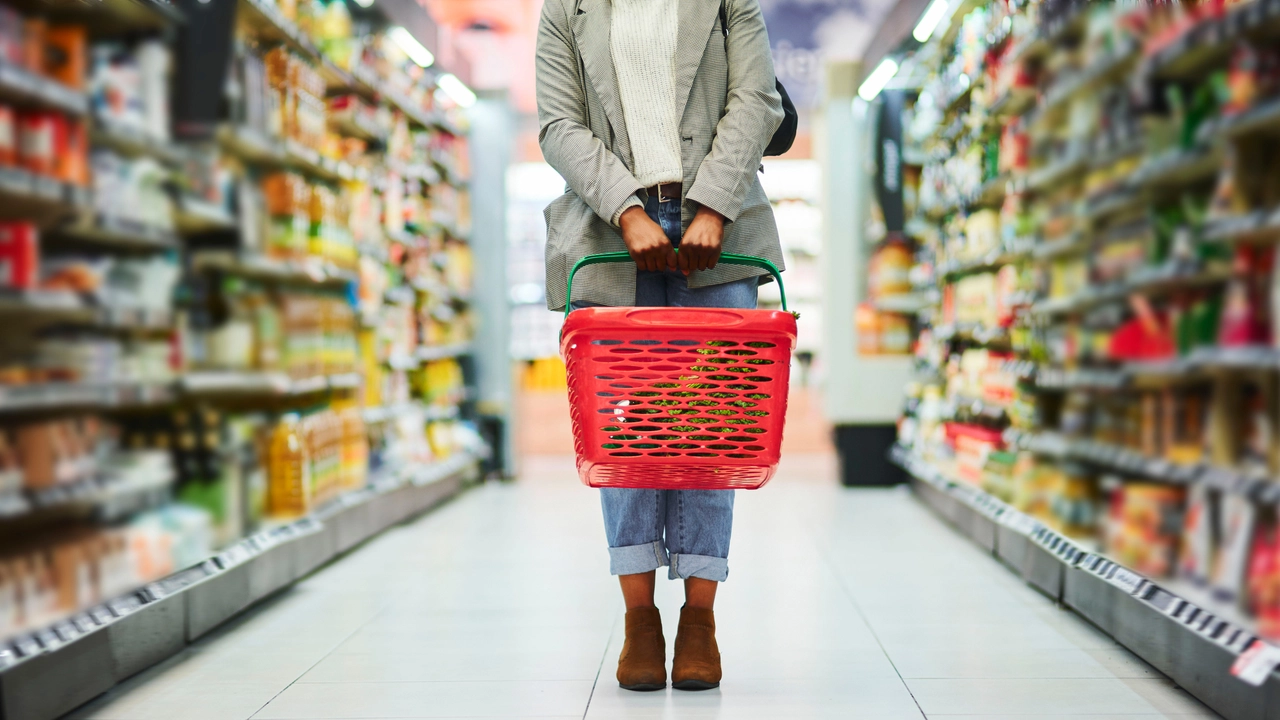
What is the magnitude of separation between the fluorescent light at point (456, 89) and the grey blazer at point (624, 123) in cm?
373

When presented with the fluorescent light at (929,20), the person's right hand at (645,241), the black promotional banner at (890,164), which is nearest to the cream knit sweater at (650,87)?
the person's right hand at (645,241)

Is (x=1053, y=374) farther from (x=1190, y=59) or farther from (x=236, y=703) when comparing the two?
(x=236, y=703)

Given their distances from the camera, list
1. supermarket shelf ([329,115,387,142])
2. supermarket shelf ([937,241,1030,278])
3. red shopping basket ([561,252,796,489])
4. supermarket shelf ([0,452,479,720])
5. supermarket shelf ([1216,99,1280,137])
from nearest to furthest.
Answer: supermarket shelf ([1216,99,1280,137]) → red shopping basket ([561,252,796,489]) → supermarket shelf ([0,452,479,720]) → supermarket shelf ([937,241,1030,278]) → supermarket shelf ([329,115,387,142])

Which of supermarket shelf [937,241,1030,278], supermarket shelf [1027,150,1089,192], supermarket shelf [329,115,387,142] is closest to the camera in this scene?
supermarket shelf [1027,150,1089,192]

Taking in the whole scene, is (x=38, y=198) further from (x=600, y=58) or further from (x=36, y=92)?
(x=600, y=58)

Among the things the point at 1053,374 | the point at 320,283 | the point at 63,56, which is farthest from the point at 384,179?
the point at 1053,374

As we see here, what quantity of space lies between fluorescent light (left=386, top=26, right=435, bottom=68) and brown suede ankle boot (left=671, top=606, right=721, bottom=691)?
3.41 metres

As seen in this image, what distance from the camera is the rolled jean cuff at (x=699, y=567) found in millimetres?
1987

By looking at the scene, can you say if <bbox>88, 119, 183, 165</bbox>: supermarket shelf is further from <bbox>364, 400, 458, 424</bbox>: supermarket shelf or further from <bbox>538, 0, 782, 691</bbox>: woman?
<bbox>364, 400, 458, 424</bbox>: supermarket shelf

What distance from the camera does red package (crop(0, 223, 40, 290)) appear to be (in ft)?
5.53

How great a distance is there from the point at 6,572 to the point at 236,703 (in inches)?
19.7

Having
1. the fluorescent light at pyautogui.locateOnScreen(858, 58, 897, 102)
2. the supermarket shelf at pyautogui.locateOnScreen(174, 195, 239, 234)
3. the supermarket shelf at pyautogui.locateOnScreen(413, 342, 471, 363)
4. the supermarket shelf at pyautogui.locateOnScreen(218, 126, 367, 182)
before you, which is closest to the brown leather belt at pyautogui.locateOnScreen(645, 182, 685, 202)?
the supermarket shelf at pyautogui.locateOnScreen(174, 195, 239, 234)

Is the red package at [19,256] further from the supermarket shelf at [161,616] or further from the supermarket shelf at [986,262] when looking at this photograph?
the supermarket shelf at [986,262]

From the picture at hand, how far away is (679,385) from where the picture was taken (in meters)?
1.63
